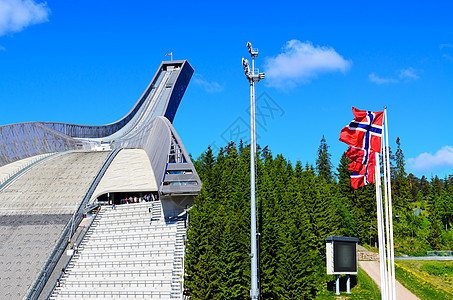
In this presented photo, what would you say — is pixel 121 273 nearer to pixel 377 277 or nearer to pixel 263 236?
pixel 263 236

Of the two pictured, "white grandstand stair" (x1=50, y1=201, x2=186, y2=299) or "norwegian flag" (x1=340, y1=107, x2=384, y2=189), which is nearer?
"norwegian flag" (x1=340, y1=107, x2=384, y2=189)

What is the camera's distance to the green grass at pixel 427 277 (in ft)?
93.8

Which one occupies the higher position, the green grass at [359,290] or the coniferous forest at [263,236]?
the coniferous forest at [263,236]

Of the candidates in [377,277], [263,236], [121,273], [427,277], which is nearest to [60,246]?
[121,273]

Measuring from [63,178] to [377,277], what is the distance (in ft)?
105

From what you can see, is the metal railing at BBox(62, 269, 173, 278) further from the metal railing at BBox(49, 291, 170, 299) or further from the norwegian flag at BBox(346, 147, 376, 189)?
the norwegian flag at BBox(346, 147, 376, 189)

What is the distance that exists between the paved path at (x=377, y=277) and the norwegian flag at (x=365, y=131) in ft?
45.7

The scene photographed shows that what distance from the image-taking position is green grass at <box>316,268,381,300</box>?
27.9 m

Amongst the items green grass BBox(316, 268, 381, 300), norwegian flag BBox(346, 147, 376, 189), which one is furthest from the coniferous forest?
norwegian flag BBox(346, 147, 376, 189)

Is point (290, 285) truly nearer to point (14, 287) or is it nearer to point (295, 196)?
point (295, 196)

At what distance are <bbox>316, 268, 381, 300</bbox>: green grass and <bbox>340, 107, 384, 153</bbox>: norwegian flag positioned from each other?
13101 mm

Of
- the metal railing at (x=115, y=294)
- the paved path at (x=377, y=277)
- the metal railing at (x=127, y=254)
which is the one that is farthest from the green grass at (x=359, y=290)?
the metal railing at (x=127, y=254)

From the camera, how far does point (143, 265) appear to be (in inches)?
1259

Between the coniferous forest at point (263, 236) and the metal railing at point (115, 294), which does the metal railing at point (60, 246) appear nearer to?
the metal railing at point (115, 294)
